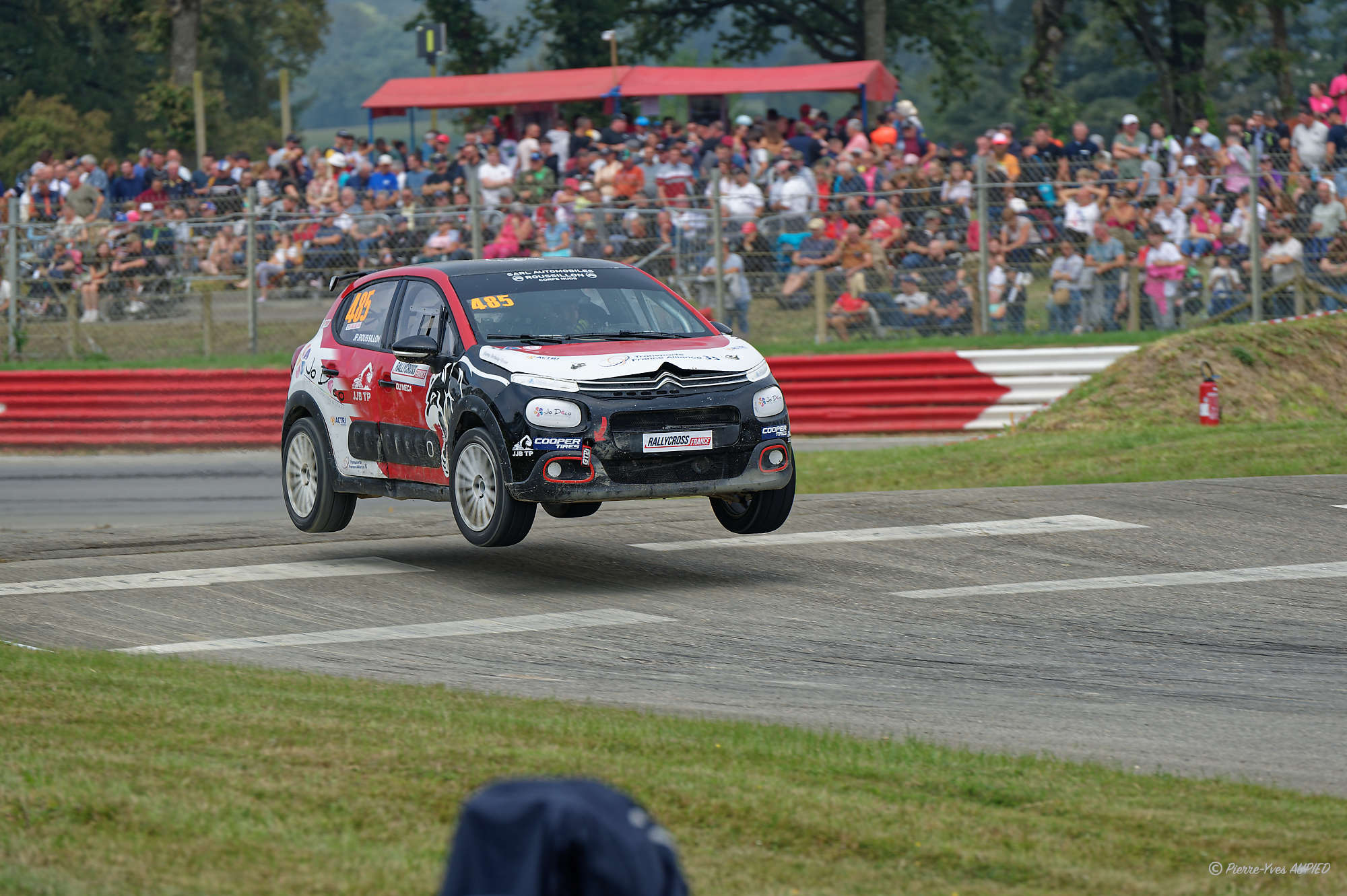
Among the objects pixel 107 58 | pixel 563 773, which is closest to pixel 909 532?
pixel 563 773

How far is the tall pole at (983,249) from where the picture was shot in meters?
19.2

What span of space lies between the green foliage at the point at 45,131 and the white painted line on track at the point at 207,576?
5405cm

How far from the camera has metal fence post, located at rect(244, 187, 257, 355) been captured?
21609mm

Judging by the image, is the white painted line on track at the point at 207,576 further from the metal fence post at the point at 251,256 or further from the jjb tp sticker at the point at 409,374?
the metal fence post at the point at 251,256

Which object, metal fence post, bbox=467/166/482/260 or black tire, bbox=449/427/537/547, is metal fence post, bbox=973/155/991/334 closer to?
metal fence post, bbox=467/166/482/260

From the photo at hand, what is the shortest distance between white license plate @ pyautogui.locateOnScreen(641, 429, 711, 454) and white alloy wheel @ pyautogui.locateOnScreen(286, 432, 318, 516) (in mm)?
3180

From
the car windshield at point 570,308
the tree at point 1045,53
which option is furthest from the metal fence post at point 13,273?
the tree at point 1045,53

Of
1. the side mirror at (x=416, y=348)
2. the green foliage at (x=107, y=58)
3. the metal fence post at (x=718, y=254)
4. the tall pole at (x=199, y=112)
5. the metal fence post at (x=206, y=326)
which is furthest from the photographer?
the green foliage at (x=107, y=58)

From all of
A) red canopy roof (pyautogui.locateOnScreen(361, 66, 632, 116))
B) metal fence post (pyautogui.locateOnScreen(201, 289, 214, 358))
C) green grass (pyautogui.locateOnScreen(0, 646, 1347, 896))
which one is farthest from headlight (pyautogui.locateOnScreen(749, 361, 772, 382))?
red canopy roof (pyautogui.locateOnScreen(361, 66, 632, 116))

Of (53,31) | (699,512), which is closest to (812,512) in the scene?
(699,512)

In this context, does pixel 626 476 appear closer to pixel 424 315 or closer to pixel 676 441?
A: pixel 676 441

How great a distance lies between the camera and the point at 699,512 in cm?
1393

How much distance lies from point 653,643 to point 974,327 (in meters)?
11.7

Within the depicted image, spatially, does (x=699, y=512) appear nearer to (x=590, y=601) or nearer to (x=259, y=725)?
(x=590, y=601)
